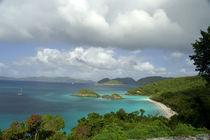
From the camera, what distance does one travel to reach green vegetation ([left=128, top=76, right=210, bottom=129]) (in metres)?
20.5

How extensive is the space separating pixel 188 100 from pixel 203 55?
56.9 metres

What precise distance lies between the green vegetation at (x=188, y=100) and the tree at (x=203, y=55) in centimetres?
163

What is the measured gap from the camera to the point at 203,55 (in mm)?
14148

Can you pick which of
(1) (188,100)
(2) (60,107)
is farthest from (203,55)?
(2) (60,107)

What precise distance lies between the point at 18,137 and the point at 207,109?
27.2m

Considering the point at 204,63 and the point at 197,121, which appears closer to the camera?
the point at 204,63

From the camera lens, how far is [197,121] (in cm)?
2034

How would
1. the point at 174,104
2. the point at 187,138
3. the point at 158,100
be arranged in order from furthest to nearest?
the point at 158,100 < the point at 174,104 < the point at 187,138

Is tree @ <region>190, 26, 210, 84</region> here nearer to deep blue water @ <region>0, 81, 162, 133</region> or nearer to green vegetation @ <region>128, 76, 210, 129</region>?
green vegetation @ <region>128, 76, 210, 129</region>

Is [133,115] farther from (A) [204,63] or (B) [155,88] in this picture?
(B) [155,88]

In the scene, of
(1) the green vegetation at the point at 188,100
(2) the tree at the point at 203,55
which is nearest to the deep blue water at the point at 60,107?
(1) the green vegetation at the point at 188,100

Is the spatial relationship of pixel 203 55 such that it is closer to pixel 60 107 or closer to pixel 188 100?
pixel 188 100

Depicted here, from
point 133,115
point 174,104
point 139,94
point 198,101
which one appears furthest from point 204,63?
point 139,94

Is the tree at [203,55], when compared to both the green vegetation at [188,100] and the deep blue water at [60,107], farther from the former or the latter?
the deep blue water at [60,107]
